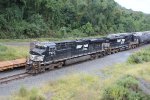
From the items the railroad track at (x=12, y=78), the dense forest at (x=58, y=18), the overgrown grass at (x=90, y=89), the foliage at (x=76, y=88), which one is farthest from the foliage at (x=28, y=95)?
the dense forest at (x=58, y=18)

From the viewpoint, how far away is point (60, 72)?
30.4m

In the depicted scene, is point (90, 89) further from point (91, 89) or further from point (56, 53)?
point (56, 53)

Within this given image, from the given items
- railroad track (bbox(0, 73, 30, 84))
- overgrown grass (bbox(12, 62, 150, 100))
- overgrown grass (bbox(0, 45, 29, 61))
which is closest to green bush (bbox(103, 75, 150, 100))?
overgrown grass (bbox(12, 62, 150, 100))

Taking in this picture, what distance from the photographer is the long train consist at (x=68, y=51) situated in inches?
1179

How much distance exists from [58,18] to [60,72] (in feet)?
110

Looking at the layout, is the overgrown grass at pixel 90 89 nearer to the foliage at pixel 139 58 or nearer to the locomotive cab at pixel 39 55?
the locomotive cab at pixel 39 55

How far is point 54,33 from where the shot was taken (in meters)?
58.0

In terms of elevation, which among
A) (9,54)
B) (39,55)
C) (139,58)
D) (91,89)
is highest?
(39,55)

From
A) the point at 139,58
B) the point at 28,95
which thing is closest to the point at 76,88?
the point at 28,95

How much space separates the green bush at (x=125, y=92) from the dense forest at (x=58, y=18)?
30.5m

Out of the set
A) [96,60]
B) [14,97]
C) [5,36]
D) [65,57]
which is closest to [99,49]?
[96,60]

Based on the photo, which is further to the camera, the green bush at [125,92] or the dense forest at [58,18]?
the dense forest at [58,18]

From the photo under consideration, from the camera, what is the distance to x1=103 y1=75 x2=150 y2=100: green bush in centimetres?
1994

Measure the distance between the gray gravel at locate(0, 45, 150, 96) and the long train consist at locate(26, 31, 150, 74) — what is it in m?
0.77
